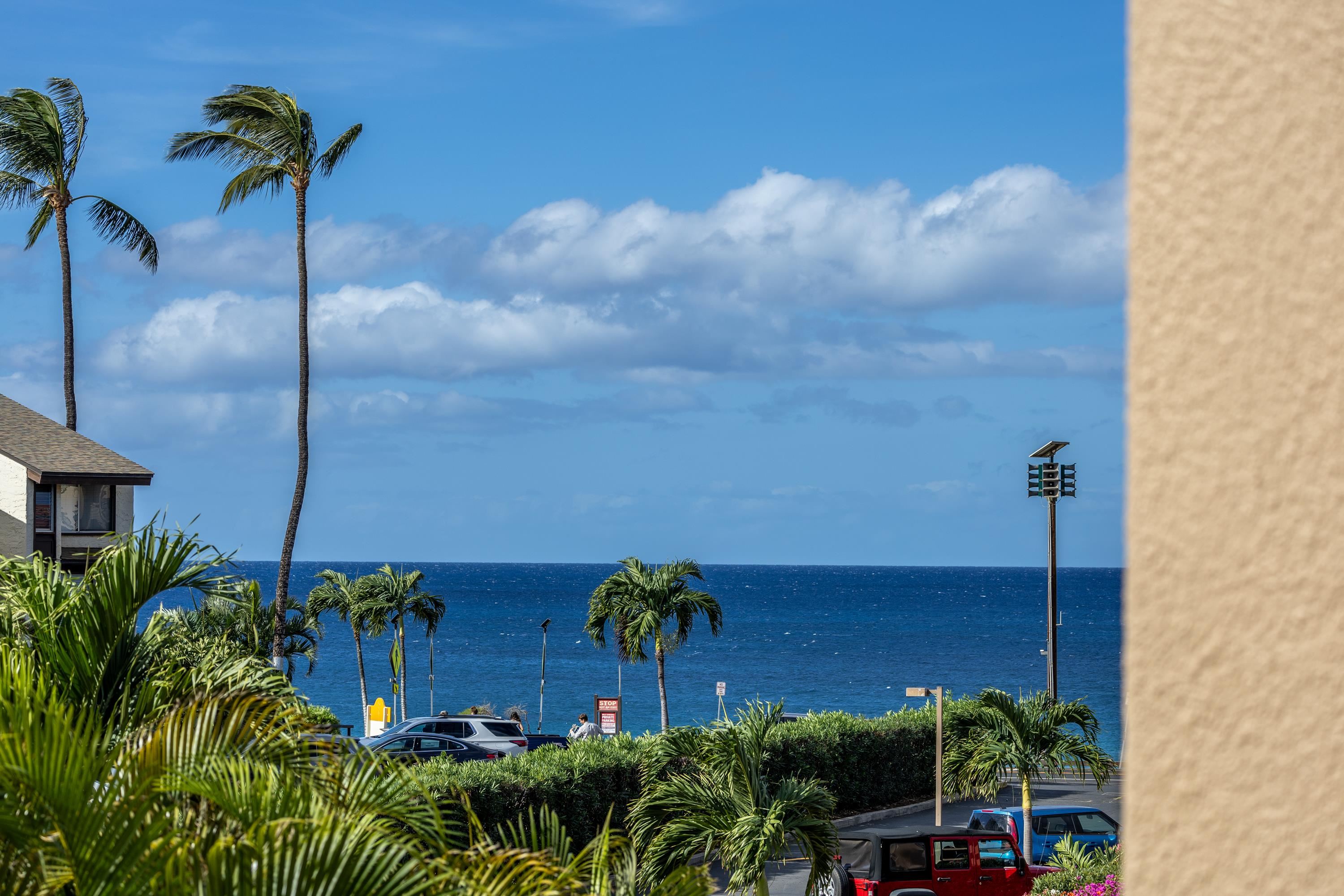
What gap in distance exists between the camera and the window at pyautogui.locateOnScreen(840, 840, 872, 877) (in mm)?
18219

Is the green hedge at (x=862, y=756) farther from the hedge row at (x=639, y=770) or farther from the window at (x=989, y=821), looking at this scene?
the window at (x=989, y=821)

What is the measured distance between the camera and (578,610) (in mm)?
194750

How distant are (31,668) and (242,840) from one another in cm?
199

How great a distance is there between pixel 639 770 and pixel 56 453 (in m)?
17.4

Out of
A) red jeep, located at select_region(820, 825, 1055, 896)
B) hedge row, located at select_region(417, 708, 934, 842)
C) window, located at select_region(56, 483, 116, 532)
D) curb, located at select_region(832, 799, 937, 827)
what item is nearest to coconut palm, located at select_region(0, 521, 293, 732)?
hedge row, located at select_region(417, 708, 934, 842)

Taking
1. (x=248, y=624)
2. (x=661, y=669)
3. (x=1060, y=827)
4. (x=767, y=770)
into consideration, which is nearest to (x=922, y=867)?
(x=1060, y=827)

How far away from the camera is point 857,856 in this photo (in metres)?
18.4

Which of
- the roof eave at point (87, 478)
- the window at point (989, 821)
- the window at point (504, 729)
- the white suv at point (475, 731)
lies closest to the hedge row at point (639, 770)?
the window at point (989, 821)

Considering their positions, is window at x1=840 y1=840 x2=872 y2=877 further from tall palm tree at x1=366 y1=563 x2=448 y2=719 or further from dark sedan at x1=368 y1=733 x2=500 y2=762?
tall palm tree at x1=366 y1=563 x2=448 y2=719

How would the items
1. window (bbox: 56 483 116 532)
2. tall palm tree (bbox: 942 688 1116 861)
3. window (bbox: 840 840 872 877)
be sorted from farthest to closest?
1. window (bbox: 56 483 116 532)
2. tall palm tree (bbox: 942 688 1116 861)
3. window (bbox: 840 840 872 877)

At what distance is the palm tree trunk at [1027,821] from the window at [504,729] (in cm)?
1632

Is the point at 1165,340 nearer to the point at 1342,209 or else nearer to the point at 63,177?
the point at 1342,209

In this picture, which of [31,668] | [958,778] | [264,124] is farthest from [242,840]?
[264,124]

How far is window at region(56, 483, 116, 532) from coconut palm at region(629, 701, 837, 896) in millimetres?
20655
